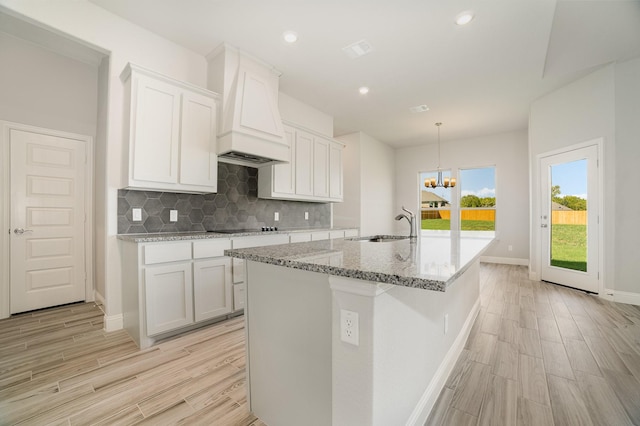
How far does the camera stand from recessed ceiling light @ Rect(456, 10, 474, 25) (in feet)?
8.61

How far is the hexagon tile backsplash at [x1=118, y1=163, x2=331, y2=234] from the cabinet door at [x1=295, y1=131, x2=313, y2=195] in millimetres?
372

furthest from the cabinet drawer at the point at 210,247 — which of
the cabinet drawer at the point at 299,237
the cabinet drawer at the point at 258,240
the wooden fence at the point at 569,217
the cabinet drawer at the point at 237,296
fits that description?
the wooden fence at the point at 569,217

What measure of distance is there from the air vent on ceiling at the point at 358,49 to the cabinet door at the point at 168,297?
9.36 feet

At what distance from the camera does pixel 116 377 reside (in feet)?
6.28

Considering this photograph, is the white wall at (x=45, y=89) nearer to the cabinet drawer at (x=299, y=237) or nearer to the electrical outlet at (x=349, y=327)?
the cabinet drawer at (x=299, y=237)

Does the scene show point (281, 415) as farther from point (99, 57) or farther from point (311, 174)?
point (99, 57)

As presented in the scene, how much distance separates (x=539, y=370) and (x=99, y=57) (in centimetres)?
521

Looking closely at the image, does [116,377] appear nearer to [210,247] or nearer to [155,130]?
[210,247]

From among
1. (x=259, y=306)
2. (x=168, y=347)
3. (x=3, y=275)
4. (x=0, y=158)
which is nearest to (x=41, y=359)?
(x=168, y=347)

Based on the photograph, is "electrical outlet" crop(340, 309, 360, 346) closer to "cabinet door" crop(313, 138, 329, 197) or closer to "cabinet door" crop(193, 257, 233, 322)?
"cabinet door" crop(193, 257, 233, 322)

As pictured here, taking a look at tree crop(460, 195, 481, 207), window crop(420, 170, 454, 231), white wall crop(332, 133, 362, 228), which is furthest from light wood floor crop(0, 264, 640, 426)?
window crop(420, 170, 454, 231)

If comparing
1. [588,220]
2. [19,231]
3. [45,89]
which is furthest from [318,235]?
[588,220]

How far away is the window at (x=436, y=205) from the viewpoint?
7.28m

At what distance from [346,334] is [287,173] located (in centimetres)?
318
